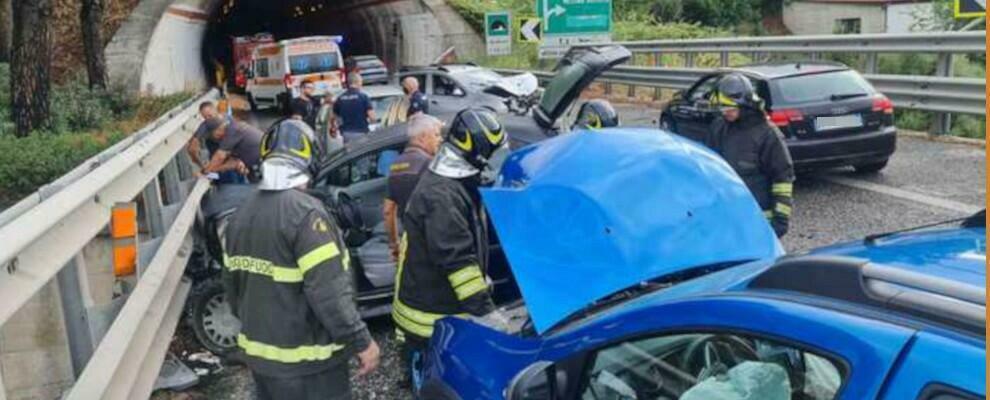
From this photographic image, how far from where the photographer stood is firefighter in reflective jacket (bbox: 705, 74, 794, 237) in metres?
5.65

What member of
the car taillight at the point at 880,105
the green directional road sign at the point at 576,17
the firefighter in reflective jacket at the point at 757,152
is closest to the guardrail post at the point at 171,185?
the firefighter in reflective jacket at the point at 757,152

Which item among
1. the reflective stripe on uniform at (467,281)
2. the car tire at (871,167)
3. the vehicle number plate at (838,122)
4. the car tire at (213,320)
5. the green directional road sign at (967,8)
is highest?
the green directional road sign at (967,8)

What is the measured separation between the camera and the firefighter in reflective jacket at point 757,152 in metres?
5.65

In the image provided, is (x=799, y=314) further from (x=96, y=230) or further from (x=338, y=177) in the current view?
(x=338, y=177)

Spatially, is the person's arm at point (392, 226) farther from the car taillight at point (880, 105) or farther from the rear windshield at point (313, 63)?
the rear windshield at point (313, 63)

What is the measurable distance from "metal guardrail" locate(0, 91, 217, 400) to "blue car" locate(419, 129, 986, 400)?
1.34 metres

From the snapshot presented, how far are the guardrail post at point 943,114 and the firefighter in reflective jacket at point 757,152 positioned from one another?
6.77 meters

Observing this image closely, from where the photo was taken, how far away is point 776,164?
5.67 meters

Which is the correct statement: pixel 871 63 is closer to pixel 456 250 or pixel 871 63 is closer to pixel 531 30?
pixel 531 30

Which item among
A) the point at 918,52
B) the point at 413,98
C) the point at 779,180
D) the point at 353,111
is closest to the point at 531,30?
the point at 413,98

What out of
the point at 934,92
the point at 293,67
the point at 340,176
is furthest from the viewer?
the point at 293,67

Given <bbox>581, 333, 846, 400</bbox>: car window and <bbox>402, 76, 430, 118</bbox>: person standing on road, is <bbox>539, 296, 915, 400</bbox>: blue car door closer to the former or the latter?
<bbox>581, 333, 846, 400</bbox>: car window

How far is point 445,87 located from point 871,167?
8790mm

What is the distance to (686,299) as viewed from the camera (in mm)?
2244
